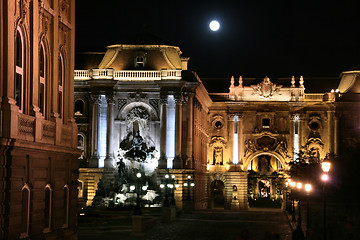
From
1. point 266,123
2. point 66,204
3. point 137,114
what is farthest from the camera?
point 266,123

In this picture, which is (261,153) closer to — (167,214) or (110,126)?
(110,126)

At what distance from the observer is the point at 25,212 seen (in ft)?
81.4

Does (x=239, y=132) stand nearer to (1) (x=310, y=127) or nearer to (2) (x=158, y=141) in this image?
(1) (x=310, y=127)

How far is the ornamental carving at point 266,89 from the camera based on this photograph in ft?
328

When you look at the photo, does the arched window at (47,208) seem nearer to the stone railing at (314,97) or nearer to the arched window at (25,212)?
the arched window at (25,212)

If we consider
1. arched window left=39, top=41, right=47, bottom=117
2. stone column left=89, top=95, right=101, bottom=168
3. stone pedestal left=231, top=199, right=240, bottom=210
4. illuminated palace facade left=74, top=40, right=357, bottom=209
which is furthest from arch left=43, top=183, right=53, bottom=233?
stone pedestal left=231, top=199, right=240, bottom=210

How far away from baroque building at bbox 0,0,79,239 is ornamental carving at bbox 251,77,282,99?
7013 centimetres

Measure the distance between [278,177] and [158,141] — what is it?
1050 inches

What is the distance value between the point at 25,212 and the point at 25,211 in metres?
0.03

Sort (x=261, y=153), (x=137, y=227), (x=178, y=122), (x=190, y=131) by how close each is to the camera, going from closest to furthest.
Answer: (x=137, y=227)
(x=178, y=122)
(x=190, y=131)
(x=261, y=153)

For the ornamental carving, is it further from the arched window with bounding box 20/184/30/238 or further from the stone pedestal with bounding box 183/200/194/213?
the arched window with bounding box 20/184/30/238

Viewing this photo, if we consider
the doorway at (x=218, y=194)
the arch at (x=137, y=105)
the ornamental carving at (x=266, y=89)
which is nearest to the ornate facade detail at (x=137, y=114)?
the arch at (x=137, y=105)

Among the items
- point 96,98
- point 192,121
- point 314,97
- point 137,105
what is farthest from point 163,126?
point 314,97

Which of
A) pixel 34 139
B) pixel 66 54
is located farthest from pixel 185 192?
pixel 34 139
